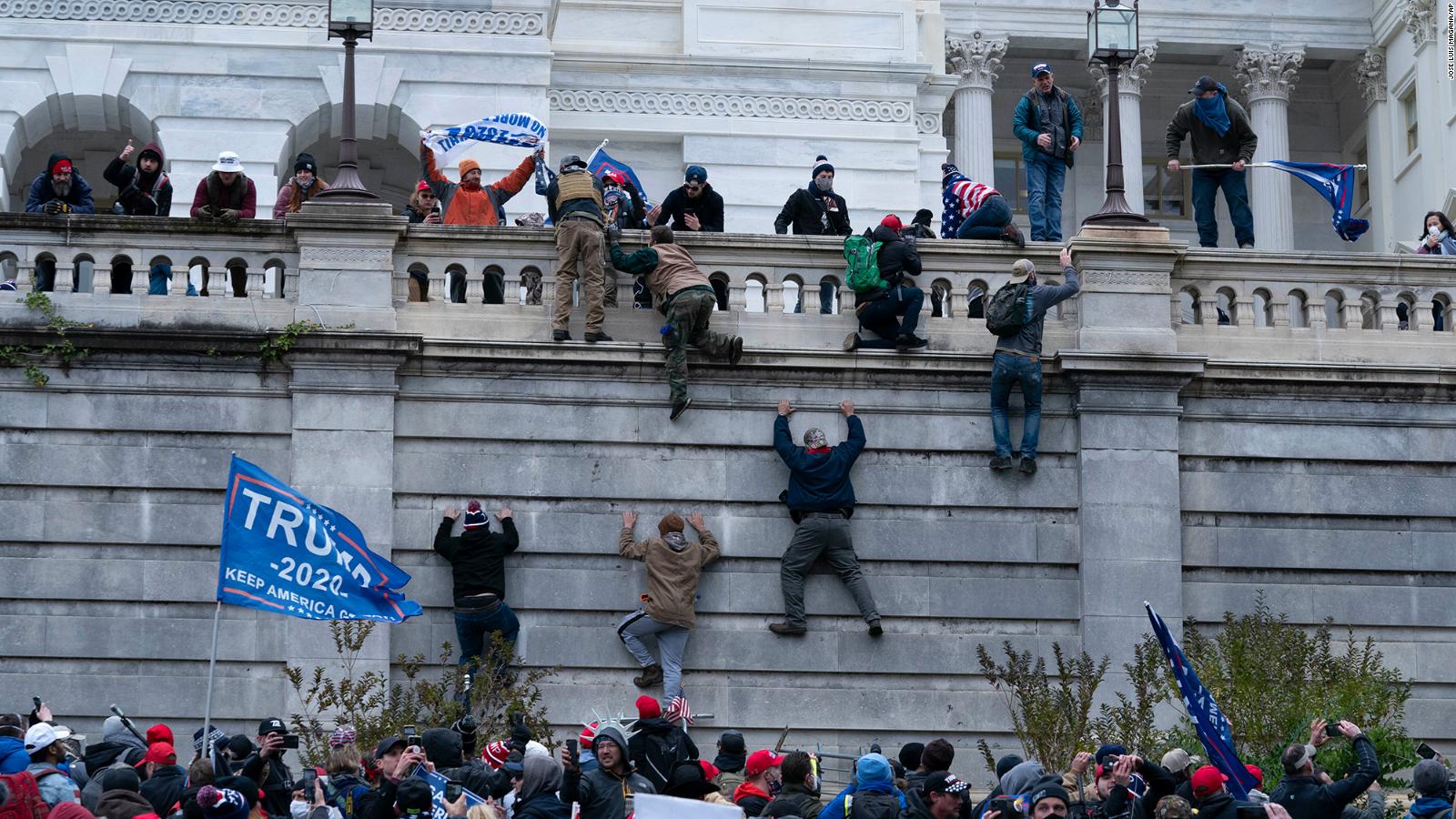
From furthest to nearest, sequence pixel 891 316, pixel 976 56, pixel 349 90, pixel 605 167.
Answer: pixel 976 56 → pixel 605 167 → pixel 349 90 → pixel 891 316

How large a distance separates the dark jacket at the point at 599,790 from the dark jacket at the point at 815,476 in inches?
306

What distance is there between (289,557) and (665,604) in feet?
15.1

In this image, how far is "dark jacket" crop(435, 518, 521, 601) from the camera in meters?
26.7

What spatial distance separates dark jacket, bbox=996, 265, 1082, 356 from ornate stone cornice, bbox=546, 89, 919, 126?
47.4ft

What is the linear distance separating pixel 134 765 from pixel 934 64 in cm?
2696

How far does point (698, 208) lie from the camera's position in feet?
98.8

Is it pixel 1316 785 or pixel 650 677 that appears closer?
pixel 1316 785

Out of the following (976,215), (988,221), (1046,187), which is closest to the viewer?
(988,221)

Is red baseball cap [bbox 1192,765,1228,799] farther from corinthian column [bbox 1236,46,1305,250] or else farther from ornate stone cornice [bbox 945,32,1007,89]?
ornate stone cornice [bbox 945,32,1007,89]

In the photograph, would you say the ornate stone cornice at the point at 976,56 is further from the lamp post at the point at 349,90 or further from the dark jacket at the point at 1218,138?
the lamp post at the point at 349,90

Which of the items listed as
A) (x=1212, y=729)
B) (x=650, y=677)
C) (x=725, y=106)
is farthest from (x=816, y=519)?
(x=725, y=106)

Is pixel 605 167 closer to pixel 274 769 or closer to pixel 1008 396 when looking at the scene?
pixel 1008 396

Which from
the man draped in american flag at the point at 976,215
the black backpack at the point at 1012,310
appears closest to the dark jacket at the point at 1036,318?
the black backpack at the point at 1012,310

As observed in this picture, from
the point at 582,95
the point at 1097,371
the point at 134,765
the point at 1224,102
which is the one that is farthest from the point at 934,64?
the point at 134,765
